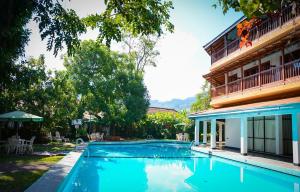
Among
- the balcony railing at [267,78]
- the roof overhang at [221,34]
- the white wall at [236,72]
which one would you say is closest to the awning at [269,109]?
the balcony railing at [267,78]

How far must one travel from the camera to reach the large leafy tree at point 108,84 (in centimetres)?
3081

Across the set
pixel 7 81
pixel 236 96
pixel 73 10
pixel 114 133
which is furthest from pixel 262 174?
pixel 114 133

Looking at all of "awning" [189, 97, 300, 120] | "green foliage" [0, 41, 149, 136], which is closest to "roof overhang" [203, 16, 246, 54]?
"awning" [189, 97, 300, 120]

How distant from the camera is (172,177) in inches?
479

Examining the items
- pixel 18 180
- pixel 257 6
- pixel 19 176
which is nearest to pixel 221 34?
pixel 19 176

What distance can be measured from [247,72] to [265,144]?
576 centimetres

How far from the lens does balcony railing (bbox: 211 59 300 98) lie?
49.2ft

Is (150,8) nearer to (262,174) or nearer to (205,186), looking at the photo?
(205,186)

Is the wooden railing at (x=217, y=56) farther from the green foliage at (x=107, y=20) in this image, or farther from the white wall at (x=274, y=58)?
the green foliage at (x=107, y=20)

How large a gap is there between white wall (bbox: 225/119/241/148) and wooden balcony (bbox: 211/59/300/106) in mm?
2016

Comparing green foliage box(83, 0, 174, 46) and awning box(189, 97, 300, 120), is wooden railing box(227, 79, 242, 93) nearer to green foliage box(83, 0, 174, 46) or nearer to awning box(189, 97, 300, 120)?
awning box(189, 97, 300, 120)

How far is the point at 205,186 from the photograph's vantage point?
10.6m

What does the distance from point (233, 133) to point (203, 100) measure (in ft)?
63.7

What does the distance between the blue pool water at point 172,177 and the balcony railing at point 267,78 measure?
5.27m
